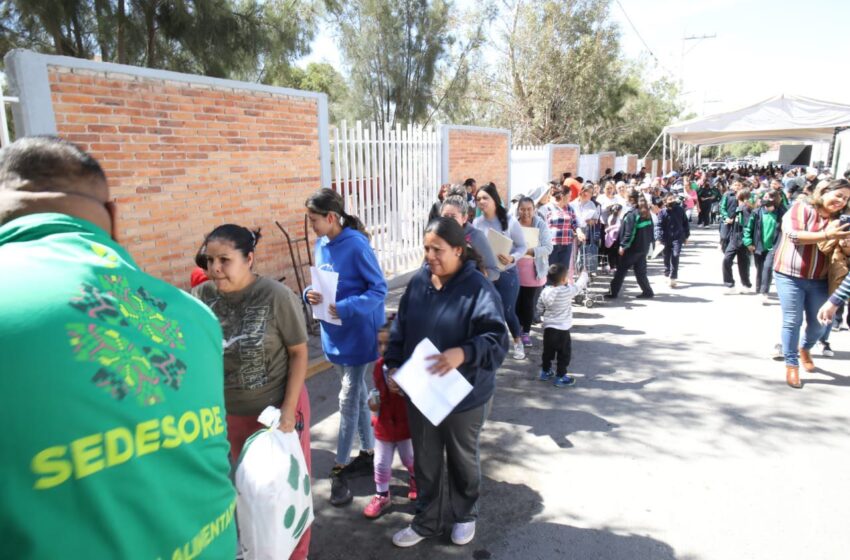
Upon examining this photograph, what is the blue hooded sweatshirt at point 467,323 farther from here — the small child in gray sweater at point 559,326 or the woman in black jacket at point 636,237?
the woman in black jacket at point 636,237

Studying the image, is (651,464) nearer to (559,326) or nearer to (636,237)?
(559,326)

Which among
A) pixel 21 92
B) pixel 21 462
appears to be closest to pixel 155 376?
pixel 21 462

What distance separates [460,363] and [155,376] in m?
1.73

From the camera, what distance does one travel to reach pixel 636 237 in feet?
27.7

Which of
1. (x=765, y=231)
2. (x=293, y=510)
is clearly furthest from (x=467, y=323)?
(x=765, y=231)

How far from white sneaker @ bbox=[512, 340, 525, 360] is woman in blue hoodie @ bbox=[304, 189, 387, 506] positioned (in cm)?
291

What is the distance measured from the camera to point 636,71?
34219 mm

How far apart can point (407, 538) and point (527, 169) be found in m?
14.5

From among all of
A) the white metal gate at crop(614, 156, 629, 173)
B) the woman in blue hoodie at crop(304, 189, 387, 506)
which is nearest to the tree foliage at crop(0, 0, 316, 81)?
the woman in blue hoodie at crop(304, 189, 387, 506)

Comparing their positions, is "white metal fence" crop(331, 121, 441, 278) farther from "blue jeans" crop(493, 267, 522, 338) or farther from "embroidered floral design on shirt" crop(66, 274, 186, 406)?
"embroidered floral design on shirt" crop(66, 274, 186, 406)

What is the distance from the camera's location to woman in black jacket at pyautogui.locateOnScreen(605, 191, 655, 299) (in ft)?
27.6

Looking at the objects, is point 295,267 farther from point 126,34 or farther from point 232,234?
point 126,34

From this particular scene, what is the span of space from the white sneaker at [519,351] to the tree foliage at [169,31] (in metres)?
9.78

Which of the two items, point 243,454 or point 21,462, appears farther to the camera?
point 243,454
